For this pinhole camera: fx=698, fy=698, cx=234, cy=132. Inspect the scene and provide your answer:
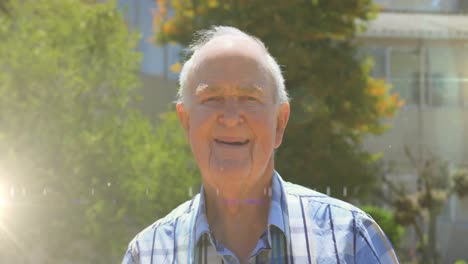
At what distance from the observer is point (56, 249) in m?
4.38

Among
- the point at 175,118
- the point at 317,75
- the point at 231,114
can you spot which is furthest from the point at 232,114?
the point at 317,75

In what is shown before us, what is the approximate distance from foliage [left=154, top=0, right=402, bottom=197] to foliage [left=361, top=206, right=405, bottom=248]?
27 centimetres

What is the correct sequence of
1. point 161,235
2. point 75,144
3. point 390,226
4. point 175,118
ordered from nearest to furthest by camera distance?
point 161,235, point 75,144, point 175,118, point 390,226

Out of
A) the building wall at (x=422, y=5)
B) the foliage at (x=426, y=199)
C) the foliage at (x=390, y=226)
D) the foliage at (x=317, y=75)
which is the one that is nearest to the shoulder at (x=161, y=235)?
the foliage at (x=317, y=75)

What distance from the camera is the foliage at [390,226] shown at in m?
6.43

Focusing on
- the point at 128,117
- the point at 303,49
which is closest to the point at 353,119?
the point at 303,49

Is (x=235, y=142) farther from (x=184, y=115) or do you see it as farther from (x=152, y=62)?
(x=152, y=62)

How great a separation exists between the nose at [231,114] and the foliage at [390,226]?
5.47 m

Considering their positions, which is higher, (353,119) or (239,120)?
(239,120)

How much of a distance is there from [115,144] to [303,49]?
7.17 feet

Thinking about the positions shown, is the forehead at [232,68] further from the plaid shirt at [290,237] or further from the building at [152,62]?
the building at [152,62]

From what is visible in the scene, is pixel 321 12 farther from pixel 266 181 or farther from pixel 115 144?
pixel 266 181

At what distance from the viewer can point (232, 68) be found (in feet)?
3.44

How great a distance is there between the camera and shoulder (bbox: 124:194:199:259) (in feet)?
3.71
